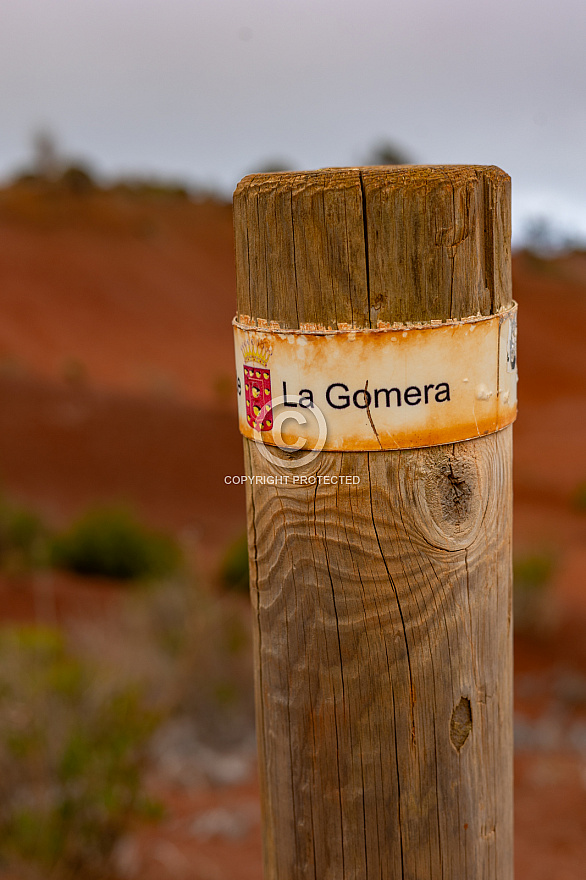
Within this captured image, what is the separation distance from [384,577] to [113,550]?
316 inches

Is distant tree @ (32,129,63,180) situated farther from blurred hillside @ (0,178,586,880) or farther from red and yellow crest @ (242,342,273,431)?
red and yellow crest @ (242,342,273,431)

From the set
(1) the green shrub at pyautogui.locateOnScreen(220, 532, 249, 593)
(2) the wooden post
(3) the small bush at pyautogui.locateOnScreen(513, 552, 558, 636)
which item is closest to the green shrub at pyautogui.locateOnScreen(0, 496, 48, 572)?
(1) the green shrub at pyautogui.locateOnScreen(220, 532, 249, 593)

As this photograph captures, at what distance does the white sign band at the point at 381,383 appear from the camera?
1052 mm

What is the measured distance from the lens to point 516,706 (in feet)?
21.4

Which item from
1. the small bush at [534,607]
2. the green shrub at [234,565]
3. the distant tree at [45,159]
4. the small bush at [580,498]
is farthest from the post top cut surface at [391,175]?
the distant tree at [45,159]

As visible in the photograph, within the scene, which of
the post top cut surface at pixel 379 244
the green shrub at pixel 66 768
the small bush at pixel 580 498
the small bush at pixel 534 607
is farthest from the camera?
the small bush at pixel 580 498

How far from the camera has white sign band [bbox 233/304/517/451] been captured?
1.05 meters

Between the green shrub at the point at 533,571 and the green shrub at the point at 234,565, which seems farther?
the green shrub at the point at 234,565

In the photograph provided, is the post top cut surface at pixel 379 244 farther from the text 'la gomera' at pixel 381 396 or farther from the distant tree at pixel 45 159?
the distant tree at pixel 45 159

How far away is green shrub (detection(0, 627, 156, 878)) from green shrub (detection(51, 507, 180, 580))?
4.49 metres

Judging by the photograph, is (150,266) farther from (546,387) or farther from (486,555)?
(486,555)

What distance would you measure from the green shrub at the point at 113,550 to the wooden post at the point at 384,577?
25.0 ft

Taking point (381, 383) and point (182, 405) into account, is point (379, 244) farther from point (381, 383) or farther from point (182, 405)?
point (182, 405)

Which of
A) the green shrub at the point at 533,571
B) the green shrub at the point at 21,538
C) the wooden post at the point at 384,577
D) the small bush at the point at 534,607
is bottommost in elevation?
the small bush at the point at 534,607
